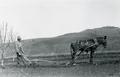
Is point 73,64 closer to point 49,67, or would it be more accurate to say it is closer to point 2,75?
point 49,67

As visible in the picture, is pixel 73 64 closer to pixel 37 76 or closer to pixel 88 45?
pixel 88 45

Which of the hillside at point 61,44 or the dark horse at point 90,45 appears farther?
the hillside at point 61,44

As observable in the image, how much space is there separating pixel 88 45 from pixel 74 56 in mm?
1951

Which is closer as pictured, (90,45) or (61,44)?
(90,45)

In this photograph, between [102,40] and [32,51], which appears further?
[32,51]

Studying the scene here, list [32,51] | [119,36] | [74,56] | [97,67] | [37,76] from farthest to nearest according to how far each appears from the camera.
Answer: [32,51]
[119,36]
[74,56]
[97,67]
[37,76]

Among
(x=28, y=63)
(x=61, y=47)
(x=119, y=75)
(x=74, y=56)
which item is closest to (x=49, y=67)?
(x=28, y=63)

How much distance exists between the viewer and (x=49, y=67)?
1998cm

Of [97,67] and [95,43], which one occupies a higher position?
[95,43]

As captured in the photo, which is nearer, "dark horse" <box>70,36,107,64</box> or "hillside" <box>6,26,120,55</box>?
"dark horse" <box>70,36,107,64</box>

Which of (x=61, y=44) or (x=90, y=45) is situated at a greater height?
(x=61, y=44)

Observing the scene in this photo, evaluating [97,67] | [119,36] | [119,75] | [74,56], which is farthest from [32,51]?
[119,75]

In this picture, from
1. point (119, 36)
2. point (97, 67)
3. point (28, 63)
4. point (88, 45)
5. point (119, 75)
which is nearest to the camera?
point (119, 75)

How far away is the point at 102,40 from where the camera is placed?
20531 millimetres
